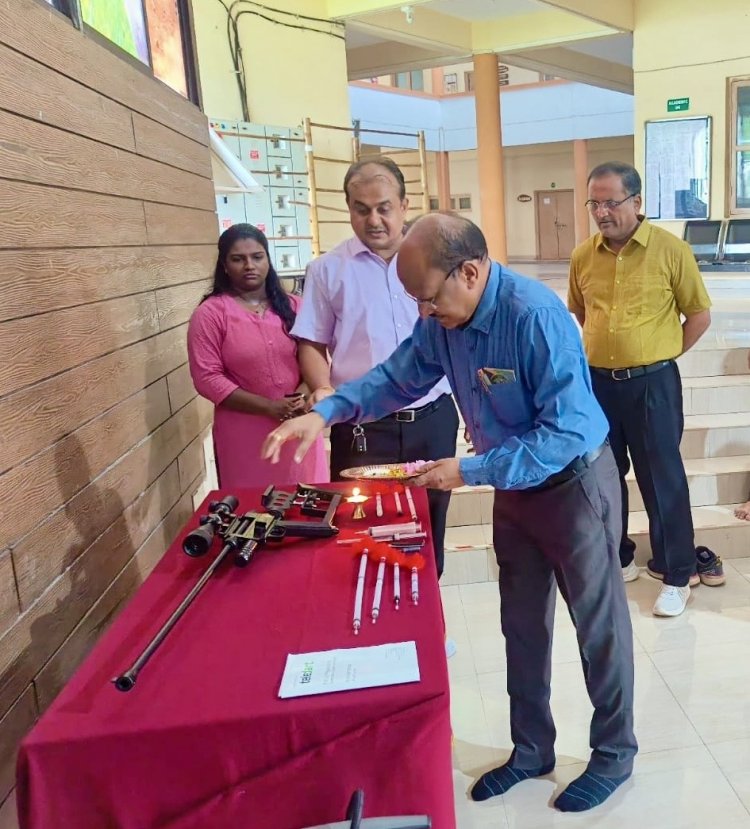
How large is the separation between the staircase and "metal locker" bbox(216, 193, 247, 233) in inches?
106

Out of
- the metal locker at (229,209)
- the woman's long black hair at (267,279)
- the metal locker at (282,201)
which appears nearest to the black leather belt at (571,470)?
the woman's long black hair at (267,279)

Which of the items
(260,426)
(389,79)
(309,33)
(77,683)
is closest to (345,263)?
(260,426)

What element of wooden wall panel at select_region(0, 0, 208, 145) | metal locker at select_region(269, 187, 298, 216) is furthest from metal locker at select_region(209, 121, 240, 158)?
wooden wall panel at select_region(0, 0, 208, 145)

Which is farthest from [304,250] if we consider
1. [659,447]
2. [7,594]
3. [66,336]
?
[7,594]

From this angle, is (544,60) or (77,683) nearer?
(77,683)

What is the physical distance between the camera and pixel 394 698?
1.08m

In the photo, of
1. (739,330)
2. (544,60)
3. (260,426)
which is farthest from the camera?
(544,60)

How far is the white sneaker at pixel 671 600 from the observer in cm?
287

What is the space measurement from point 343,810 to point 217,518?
733 millimetres

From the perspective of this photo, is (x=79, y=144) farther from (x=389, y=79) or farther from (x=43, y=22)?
(x=389, y=79)

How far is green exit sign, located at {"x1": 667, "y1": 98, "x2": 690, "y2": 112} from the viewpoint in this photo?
24.8 feet

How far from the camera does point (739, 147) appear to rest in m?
7.51

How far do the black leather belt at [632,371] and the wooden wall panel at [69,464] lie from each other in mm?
1683

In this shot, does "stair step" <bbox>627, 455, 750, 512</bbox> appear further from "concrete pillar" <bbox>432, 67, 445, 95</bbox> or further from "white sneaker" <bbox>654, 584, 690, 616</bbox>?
"concrete pillar" <bbox>432, 67, 445, 95</bbox>
